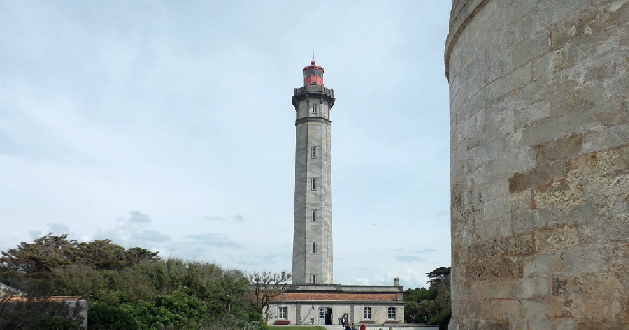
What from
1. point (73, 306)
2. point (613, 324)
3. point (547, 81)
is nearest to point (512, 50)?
point (547, 81)

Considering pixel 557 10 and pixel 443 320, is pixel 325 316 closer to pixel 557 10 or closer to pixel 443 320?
pixel 443 320

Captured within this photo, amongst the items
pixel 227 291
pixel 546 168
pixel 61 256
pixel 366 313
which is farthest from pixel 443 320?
pixel 546 168

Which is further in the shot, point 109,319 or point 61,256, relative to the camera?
point 61,256

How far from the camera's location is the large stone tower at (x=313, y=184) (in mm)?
41938

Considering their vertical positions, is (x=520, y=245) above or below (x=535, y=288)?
above

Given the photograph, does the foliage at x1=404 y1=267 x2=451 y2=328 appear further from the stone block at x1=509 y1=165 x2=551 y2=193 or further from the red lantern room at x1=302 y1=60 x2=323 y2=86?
the stone block at x1=509 y1=165 x2=551 y2=193

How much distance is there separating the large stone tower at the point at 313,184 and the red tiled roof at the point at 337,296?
2.86 m

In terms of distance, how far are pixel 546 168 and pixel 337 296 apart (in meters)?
36.2

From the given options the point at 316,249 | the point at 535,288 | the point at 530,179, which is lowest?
the point at 535,288

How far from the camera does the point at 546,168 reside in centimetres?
403

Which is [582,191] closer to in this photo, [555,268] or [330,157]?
[555,268]

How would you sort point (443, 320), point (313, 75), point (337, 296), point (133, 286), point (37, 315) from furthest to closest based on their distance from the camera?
point (313, 75) → point (337, 296) → point (443, 320) → point (133, 286) → point (37, 315)

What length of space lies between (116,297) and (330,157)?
26131 mm

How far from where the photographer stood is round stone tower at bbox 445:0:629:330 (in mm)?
3582
